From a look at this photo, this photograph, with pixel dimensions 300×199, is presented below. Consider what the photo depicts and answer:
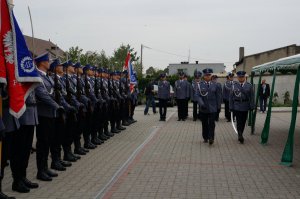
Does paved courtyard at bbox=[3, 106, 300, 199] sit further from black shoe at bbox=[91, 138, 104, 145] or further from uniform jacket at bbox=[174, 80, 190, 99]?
uniform jacket at bbox=[174, 80, 190, 99]

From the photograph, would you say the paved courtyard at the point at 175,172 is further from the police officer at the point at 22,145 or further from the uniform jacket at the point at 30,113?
the uniform jacket at the point at 30,113

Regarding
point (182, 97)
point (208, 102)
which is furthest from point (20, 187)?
point (182, 97)

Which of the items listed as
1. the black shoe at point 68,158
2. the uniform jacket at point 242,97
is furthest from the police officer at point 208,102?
the black shoe at point 68,158

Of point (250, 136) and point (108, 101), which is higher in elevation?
point (108, 101)

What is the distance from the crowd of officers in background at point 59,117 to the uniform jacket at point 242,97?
3.45 metres

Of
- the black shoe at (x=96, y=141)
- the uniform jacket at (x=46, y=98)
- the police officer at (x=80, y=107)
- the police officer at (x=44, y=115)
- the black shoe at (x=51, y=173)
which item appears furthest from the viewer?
the black shoe at (x=96, y=141)

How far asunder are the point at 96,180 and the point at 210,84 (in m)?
5.54

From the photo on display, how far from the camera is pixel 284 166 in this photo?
29.7 feet

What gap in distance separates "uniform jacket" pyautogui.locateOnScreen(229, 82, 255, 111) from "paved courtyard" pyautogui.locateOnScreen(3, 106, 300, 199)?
38.7 inches

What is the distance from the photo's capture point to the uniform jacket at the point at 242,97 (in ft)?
40.3

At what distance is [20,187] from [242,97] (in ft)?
23.4

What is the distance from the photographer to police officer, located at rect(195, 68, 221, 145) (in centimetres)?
1209

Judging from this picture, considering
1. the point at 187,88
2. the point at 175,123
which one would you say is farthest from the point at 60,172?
the point at 187,88

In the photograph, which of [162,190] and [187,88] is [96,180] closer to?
[162,190]
